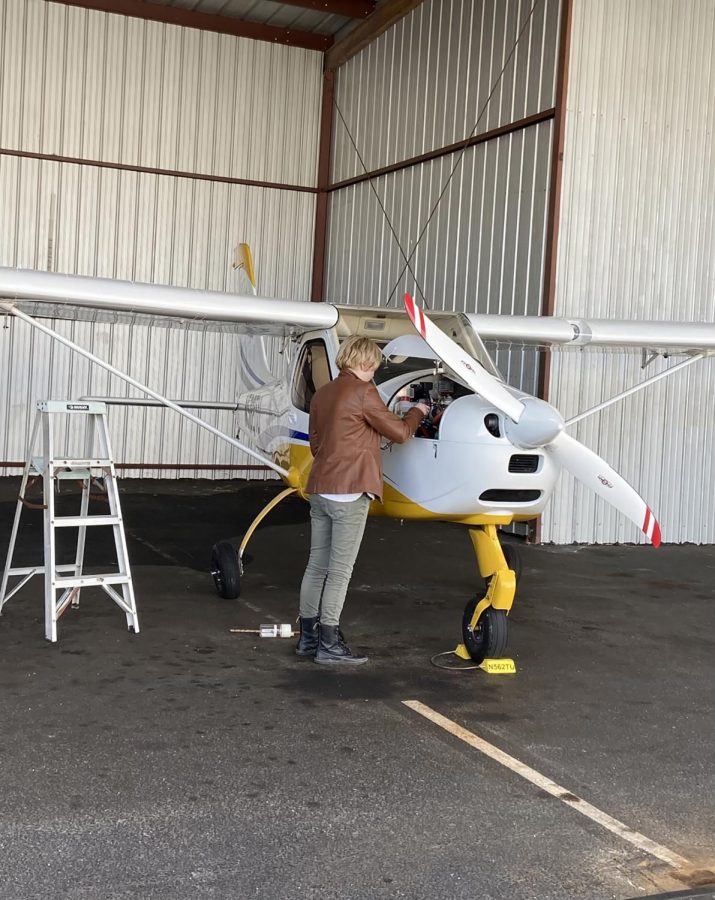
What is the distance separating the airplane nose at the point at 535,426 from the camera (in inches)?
195

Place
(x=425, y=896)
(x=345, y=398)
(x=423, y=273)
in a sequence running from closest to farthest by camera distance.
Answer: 1. (x=425, y=896)
2. (x=345, y=398)
3. (x=423, y=273)

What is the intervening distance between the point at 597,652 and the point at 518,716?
1.45m

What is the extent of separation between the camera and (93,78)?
14.3 meters

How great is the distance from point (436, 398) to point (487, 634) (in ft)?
4.46

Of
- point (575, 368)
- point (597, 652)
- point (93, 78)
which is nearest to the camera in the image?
point (597, 652)

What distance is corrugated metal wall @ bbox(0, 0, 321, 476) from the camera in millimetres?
13914

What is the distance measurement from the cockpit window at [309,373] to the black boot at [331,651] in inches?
75.4

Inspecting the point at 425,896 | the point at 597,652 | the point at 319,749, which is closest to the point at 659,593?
the point at 597,652

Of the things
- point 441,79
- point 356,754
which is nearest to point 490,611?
point 356,754

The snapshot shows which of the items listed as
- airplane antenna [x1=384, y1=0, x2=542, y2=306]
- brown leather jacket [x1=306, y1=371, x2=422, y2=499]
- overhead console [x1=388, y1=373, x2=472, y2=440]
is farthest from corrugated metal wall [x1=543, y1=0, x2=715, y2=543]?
brown leather jacket [x1=306, y1=371, x2=422, y2=499]

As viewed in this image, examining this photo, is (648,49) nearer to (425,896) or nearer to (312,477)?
(312,477)

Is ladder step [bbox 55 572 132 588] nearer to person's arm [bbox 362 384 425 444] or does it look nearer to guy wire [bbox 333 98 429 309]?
person's arm [bbox 362 384 425 444]

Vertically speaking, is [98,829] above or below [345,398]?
below

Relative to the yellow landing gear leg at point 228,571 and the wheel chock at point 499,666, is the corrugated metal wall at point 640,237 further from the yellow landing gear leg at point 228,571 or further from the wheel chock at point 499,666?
the wheel chock at point 499,666
